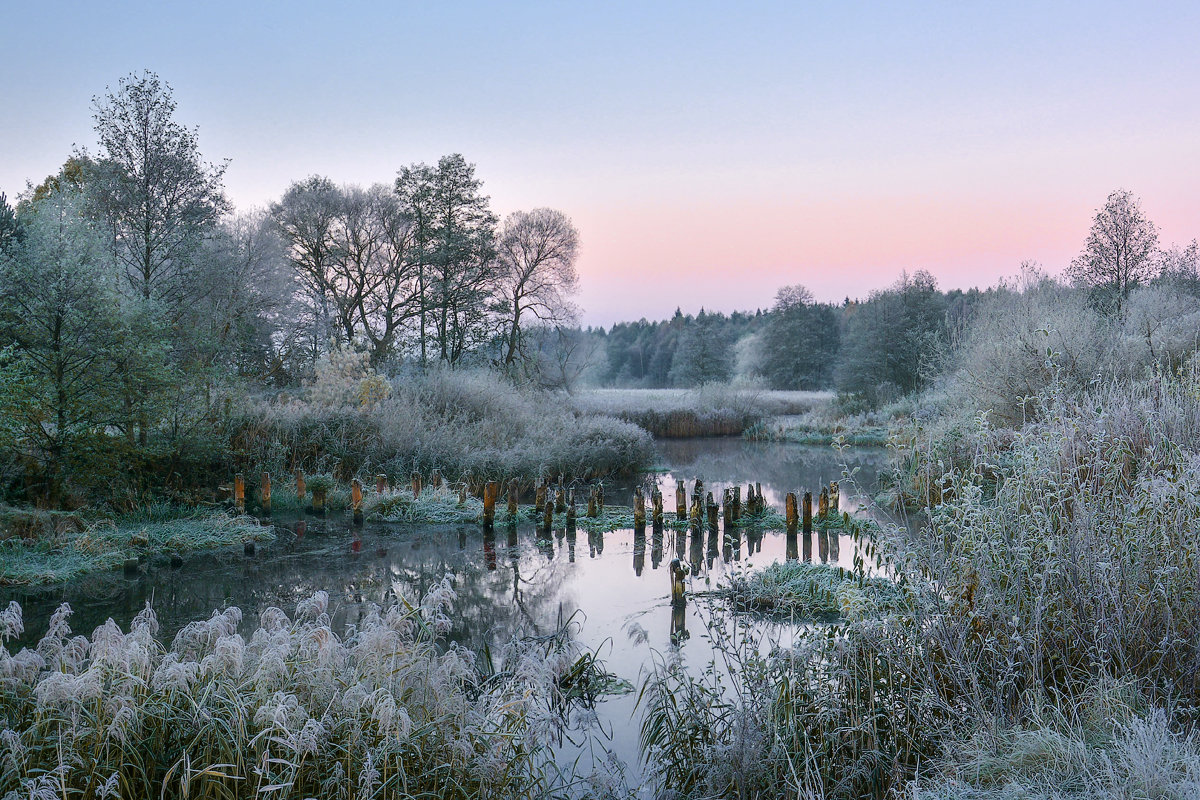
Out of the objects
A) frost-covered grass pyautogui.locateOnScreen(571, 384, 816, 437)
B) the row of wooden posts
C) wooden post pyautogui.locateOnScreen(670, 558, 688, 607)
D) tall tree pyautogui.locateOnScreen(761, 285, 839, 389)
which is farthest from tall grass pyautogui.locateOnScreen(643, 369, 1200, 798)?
tall tree pyautogui.locateOnScreen(761, 285, 839, 389)

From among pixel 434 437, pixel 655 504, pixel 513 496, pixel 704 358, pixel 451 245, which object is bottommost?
pixel 513 496

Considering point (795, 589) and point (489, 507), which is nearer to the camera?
point (795, 589)

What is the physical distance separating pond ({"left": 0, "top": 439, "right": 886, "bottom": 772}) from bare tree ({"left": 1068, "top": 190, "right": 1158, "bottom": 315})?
20987 millimetres

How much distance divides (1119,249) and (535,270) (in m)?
19.5

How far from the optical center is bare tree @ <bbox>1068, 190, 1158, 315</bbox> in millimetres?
24906

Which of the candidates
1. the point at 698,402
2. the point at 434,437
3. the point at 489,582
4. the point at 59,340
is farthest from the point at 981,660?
the point at 698,402

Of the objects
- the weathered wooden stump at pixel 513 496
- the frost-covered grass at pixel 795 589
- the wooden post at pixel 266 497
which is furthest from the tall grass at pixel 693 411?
the frost-covered grass at pixel 795 589

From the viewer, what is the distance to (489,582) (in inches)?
331

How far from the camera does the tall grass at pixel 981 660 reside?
3.54 meters

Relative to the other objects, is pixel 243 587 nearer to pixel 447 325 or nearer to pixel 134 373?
pixel 134 373

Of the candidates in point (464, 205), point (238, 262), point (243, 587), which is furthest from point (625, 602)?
point (464, 205)

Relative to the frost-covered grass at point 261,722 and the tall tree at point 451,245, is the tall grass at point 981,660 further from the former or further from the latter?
the tall tree at point 451,245

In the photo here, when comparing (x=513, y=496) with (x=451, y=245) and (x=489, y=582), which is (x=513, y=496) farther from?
(x=451, y=245)

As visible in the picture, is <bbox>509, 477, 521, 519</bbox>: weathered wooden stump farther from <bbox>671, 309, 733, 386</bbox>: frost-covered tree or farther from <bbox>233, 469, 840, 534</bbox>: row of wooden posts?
<bbox>671, 309, 733, 386</bbox>: frost-covered tree
